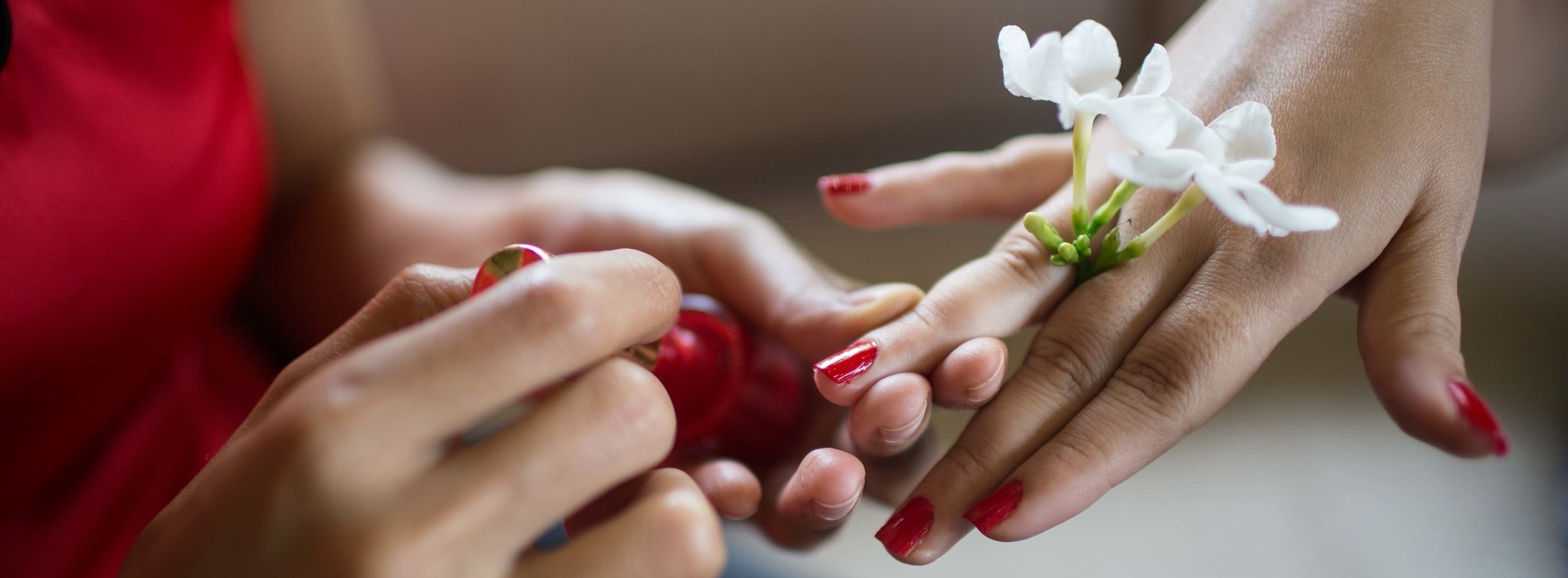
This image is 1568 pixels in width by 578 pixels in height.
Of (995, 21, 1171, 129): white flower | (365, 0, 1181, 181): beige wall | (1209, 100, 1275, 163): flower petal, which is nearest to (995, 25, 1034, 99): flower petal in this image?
(995, 21, 1171, 129): white flower

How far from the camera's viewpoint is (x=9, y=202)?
60 centimetres

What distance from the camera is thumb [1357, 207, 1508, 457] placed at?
0.49 metres

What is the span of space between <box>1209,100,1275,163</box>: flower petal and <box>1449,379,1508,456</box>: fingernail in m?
0.15

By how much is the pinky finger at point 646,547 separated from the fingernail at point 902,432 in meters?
0.16

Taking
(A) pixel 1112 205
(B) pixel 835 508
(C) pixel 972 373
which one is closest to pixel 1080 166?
(A) pixel 1112 205

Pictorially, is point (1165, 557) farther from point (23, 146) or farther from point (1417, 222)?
point (23, 146)

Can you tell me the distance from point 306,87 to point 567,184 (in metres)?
0.29

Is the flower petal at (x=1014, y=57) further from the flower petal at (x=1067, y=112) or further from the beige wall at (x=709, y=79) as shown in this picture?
the beige wall at (x=709, y=79)

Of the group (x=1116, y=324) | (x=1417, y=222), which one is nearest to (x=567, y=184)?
(x=1116, y=324)

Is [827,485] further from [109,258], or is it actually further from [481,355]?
[109,258]

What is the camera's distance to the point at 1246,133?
0.50 metres

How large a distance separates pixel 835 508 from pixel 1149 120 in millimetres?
264

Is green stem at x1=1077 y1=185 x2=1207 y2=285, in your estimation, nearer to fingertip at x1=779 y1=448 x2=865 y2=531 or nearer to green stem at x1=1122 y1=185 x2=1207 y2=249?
green stem at x1=1122 y1=185 x2=1207 y2=249

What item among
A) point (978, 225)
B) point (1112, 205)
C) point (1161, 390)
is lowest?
point (978, 225)
